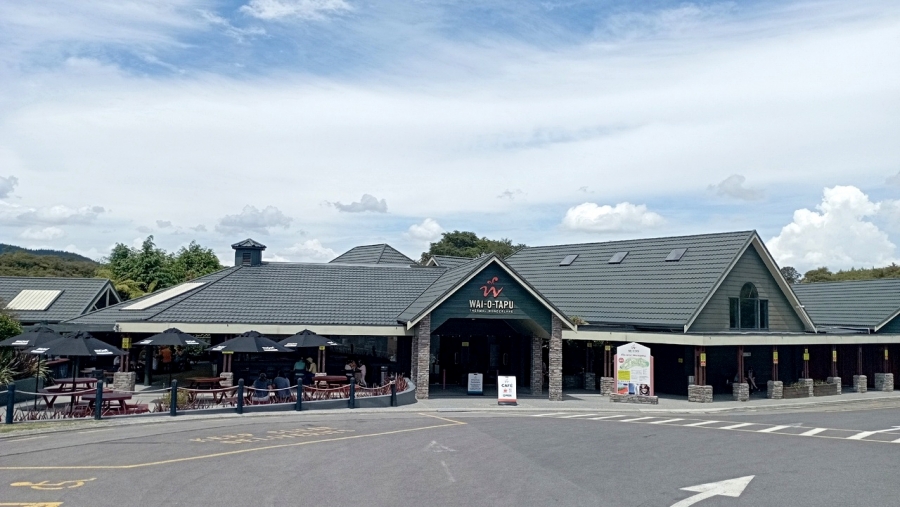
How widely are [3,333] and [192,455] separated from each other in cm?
1632

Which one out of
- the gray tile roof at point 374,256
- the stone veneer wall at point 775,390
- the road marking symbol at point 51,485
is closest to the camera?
the road marking symbol at point 51,485

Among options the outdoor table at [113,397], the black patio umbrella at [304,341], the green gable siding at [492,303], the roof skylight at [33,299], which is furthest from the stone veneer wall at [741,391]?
Result: the roof skylight at [33,299]

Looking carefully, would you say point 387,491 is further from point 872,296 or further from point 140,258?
point 140,258

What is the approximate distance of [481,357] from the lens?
37344 mm

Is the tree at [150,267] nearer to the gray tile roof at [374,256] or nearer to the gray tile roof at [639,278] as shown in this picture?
the gray tile roof at [374,256]

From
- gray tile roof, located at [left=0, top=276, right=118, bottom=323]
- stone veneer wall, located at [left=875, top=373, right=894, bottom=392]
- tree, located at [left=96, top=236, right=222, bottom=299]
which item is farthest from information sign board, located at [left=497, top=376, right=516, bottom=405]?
tree, located at [left=96, top=236, right=222, bottom=299]

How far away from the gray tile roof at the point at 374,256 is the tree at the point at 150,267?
14.8 m

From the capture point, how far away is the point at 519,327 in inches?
1358

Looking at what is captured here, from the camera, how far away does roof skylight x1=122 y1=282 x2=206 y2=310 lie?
1291 inches

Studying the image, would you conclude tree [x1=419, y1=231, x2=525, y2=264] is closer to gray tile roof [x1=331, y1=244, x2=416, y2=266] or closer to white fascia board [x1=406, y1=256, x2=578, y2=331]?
gray tile roof [x1=331, y1=244, x2=416, y2=266]

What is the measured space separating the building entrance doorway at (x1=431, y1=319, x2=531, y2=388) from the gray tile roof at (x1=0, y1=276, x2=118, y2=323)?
20484 millimetres

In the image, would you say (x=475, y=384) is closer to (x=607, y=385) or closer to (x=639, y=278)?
(x=607, y=385)

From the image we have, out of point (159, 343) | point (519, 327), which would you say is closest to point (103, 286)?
point (159, 343)

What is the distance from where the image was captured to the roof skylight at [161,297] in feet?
108
